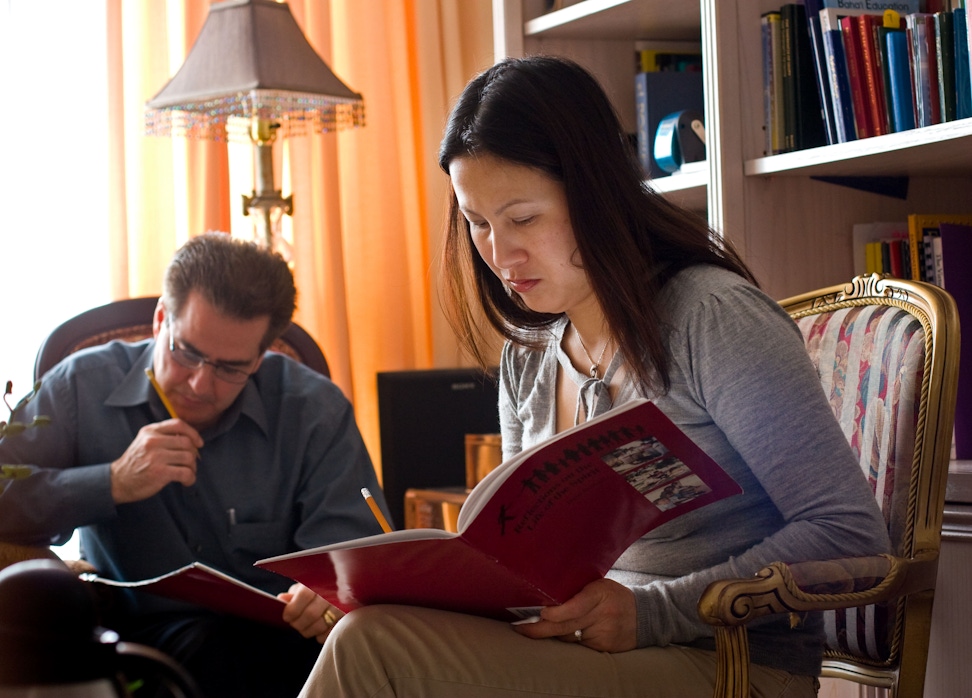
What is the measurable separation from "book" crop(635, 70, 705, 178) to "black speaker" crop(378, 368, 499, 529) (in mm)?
726

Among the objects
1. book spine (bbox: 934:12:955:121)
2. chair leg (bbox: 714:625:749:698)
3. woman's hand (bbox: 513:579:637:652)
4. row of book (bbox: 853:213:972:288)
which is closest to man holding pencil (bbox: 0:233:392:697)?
woman's hand (bbox: 513:579:637:652)

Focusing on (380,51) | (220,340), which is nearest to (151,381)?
(220,340)

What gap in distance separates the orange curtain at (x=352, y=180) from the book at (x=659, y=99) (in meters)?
0.82

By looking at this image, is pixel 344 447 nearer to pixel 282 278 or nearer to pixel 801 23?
pixel 282 278

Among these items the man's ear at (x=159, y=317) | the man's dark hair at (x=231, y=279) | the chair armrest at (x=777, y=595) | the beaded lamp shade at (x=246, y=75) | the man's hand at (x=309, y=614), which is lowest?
the man's hand at (x=309, y=614)

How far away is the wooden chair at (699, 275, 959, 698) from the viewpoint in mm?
1132

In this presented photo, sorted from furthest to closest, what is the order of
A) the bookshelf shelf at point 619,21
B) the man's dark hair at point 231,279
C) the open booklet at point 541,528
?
1. the bookshelf shelf at point 619,21
2. the man's dark hair at point 231,279
3. the open booklet at point 541,528

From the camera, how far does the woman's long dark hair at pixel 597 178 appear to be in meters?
1.08

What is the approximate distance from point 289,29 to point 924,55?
3.94 ft

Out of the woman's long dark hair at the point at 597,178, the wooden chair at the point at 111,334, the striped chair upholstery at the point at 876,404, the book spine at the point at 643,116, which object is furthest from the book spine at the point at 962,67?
the wooden chair at the point at 111,334

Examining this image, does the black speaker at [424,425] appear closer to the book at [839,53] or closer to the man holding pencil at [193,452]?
the man holding pencil at [193,452]

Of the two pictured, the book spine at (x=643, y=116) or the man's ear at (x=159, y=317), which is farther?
the book spine at (x=643, y=116)

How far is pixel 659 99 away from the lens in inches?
80.7

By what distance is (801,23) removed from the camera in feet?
5.50
